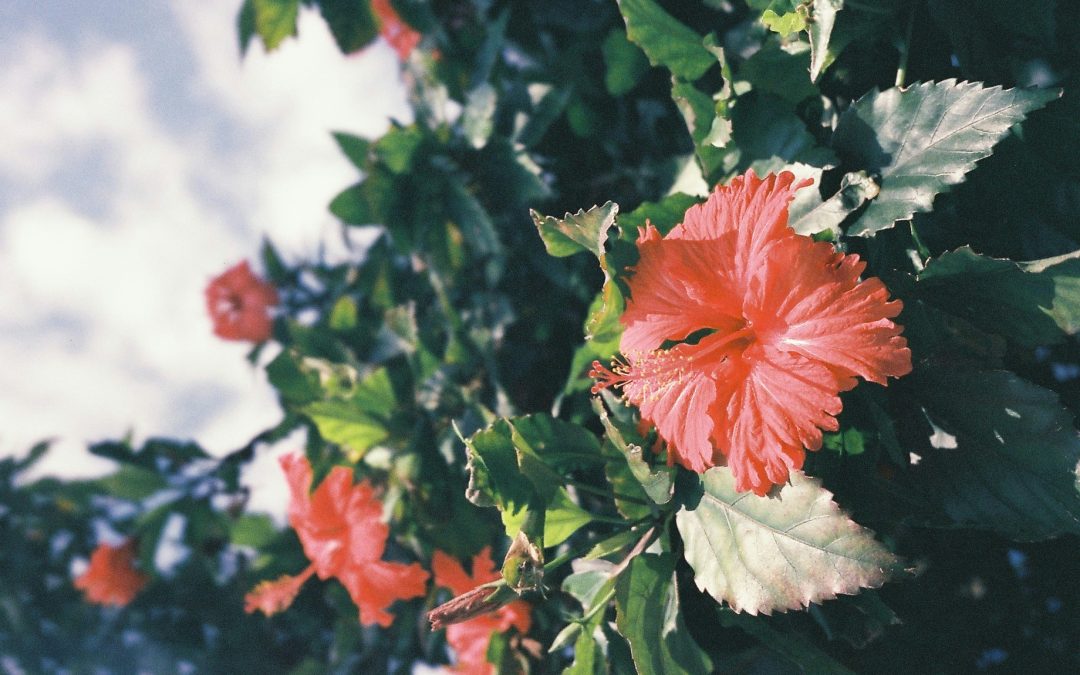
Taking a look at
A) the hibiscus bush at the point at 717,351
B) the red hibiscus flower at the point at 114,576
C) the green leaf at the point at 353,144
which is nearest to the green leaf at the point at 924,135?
the hibiscus bush at the point at 717,351

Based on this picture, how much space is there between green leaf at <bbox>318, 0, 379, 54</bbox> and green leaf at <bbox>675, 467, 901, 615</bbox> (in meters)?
1.32

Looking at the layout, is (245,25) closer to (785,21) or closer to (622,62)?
(622,62)

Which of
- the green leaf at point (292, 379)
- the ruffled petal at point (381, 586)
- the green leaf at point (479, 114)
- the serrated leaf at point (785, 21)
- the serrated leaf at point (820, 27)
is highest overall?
the green leaf at point (479, 114)

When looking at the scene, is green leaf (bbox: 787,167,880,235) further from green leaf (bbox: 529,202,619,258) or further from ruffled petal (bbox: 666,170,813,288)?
green leaf (bbox: 529,202,619,258)

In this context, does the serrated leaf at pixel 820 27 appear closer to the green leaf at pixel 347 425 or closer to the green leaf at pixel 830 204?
the green leaf at pixel 830 204

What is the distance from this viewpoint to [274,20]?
5.92 ft

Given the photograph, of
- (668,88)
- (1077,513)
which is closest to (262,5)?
(668,88)

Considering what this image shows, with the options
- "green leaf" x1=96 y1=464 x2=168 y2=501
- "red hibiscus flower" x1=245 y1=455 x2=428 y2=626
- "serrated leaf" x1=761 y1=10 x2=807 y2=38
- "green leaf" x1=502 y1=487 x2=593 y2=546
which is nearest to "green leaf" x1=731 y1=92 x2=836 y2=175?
"serrated leaf" x1=761 y1=10 x2=807 y2=38

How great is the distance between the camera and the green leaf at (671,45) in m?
1.00

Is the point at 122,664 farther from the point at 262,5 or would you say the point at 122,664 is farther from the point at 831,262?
the point at 831,262

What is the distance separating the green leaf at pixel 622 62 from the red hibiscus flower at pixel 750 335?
2.19ft

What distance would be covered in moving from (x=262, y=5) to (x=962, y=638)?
6.09 feet

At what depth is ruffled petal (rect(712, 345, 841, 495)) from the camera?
71cm

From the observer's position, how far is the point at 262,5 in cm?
181
